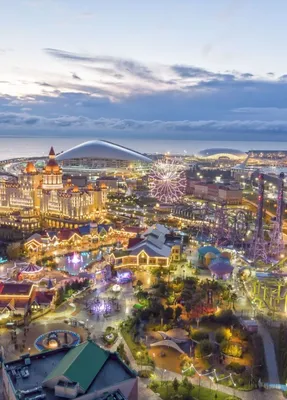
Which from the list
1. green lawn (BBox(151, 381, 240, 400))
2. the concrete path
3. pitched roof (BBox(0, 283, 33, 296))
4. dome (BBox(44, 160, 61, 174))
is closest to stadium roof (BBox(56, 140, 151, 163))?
dome (BBox(44, 160, 61, 174))

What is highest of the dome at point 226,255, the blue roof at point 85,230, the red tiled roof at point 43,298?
the blue roof at point 85,230

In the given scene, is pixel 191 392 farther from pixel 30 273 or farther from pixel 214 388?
pixel 30 273

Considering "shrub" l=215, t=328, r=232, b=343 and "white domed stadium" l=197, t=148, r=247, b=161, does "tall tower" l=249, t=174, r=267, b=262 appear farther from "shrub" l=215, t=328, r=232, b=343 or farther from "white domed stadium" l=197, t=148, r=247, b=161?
"white domed stadium" l=197, t=148, r=247, b=161

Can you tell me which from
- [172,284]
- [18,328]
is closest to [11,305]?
[18,328]

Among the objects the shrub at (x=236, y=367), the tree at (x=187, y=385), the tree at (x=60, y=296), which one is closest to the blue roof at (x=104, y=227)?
the tree at (x=60, y=296)

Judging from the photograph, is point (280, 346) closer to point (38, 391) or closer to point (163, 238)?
point (38, 391)

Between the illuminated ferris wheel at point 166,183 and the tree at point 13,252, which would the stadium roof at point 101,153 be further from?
the tree at point 13,252

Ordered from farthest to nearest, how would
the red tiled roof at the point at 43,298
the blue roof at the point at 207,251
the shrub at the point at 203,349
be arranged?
the blue roof at the point at 207,251
the red tiled roof at the point at 43,298
the shrub at the point at 203,349

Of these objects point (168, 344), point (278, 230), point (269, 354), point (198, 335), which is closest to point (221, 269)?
point (278, 230)
